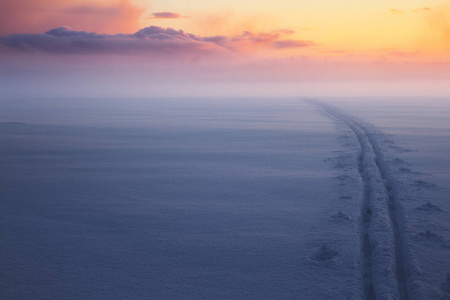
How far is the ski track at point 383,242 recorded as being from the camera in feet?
11.9

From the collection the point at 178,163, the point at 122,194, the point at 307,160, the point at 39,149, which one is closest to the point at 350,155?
the point at 307,160

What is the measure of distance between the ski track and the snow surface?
0.06 feet

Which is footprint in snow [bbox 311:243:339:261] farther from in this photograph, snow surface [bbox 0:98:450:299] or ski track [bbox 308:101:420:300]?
ski track [bbox 308:101:420:300]

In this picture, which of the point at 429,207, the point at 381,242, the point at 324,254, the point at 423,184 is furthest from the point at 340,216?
the point at 423,184

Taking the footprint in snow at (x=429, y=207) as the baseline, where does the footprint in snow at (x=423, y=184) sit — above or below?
above

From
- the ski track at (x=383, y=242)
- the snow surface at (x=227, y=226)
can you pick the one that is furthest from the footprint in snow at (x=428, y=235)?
the ski track at (x=383, y=242)

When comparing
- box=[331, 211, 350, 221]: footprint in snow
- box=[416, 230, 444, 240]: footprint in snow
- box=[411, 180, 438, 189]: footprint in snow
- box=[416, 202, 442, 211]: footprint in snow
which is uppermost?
box=[411, 180, 438, 189]: footprint in snow

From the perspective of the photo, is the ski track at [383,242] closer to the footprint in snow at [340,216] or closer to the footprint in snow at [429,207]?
the footprint in snow at [340,216]

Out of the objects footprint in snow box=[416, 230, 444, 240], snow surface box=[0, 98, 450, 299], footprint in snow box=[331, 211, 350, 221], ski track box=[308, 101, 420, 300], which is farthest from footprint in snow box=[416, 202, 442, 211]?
footprint in snow box=[331, 211, 350, 221]

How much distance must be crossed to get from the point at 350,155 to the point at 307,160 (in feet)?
4.05

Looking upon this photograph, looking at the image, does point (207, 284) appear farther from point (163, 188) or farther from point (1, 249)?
point (163, 188)

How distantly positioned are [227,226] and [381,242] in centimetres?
192

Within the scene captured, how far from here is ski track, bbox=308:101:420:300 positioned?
362 centimetres

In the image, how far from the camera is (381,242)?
4.50m
